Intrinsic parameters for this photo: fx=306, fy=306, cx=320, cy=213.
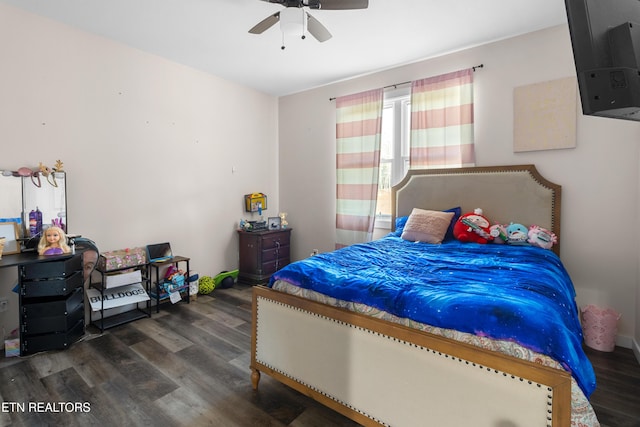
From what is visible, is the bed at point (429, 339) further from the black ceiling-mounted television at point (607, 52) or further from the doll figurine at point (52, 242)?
the doll figurine at point (52, 242)

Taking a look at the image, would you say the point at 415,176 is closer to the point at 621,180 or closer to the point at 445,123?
the point at 445,123

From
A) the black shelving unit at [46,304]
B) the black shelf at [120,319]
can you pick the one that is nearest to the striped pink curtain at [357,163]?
the black shelf at [120,319]

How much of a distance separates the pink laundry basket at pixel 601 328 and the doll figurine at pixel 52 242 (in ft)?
13.8

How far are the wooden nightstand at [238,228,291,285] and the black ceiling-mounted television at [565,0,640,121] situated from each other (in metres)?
3.50

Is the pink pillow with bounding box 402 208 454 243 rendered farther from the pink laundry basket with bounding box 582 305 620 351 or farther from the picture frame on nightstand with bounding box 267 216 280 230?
the picture frame on nightstand with bounding box 267 216 280 230

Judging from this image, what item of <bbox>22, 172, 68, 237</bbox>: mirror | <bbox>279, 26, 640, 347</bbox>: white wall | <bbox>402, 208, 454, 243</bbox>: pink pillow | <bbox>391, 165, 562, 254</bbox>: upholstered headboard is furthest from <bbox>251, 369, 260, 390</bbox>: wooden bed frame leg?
<bbox>279, 26, 640, 347</bbox>: white wall

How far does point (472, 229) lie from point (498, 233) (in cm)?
21

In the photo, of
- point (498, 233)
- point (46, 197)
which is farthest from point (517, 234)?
point (46, 197)

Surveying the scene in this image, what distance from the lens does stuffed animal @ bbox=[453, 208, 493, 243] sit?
271 cm

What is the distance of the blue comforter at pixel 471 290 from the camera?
43.3 inches

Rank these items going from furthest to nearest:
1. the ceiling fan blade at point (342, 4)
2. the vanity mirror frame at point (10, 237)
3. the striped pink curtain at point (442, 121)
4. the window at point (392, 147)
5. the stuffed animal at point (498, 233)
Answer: the window at point (392, 147), the striped pink curtain at point (442, 121), the stuffed animal at point (498, 233), the vanity mirror frame at point (10, 237), the ceiling fan blade at point (342, 4)

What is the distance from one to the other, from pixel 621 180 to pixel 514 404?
244 cm

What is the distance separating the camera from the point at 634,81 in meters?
0.86

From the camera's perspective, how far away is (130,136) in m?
3.13
